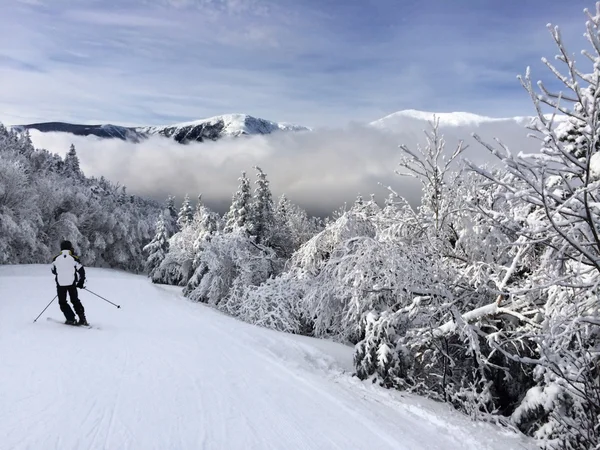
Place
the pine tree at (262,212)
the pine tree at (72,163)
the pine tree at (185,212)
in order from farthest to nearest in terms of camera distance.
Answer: the pine tree at (72,163), the pine tree at (185,212), the pine tree at (262,212)

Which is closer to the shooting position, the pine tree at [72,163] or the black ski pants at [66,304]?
the black ski pants at [66,304]

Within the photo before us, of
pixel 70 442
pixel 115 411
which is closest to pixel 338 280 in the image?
pixel 115 411

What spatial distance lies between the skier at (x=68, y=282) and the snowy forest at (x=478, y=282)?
19.2 ft

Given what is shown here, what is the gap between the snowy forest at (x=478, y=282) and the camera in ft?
10.5

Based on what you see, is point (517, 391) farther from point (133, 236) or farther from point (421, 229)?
point (133, 236)

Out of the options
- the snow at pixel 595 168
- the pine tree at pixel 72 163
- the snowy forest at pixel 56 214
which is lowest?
the snowy forest at pixel 56 214

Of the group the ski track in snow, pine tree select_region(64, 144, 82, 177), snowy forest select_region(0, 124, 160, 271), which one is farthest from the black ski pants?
pine tree select_region(64, 144, 82, 177)

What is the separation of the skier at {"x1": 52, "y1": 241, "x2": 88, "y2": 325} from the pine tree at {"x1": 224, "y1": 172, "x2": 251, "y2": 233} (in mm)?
18102

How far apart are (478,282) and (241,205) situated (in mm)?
21630

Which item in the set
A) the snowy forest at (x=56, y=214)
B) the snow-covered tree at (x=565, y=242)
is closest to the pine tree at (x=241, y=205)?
the snowy forest at (x=56, y=214)

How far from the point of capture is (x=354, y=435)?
4766 mm

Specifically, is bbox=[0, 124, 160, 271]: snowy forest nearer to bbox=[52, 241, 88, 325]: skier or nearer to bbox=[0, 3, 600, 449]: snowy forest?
bbox=[0, 3, 600, 449]: snowy forest

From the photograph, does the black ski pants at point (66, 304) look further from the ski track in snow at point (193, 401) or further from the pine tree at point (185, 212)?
the pine tree at point (185, 212)

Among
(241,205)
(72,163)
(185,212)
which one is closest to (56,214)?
(185,212)
